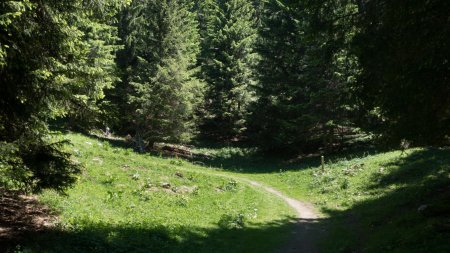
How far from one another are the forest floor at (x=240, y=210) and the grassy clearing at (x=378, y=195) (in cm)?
6

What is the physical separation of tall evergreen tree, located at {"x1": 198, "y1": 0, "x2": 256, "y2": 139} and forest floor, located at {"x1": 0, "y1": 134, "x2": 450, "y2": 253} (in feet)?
64.6

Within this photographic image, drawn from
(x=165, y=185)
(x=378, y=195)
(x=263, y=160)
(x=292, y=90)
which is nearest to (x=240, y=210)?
(x=165, y=185)

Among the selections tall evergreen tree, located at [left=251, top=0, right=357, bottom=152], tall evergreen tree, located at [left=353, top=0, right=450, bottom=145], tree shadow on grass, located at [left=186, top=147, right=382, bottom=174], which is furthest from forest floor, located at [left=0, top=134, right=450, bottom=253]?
tall evergreen tree, located at [left=251, top=0, right=357, bottom=152]

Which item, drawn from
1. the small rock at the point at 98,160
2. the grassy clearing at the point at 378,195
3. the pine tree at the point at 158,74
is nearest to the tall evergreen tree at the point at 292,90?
the grassy clearing at the point at 378,195

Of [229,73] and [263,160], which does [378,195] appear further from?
[229,73]

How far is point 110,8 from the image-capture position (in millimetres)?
11766

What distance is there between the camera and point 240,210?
18984 millimetres

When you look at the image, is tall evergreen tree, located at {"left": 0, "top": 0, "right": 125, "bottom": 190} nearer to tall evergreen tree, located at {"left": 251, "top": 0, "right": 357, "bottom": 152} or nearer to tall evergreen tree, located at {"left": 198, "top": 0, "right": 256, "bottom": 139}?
tall evergreen tree, located at {"left": 251, "top": 0, "right": 357, "bottom": 152}

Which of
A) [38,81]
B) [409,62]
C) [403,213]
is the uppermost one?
[409,62]

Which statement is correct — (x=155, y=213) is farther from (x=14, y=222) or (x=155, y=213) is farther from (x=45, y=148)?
(x=45, y=148)

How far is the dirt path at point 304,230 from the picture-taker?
1405cm

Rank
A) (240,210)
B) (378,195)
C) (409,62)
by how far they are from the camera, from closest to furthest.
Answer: (409,62)
(240,210)
(378,195)

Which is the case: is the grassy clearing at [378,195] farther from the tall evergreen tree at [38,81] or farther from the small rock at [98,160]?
the small rock at [98,160]

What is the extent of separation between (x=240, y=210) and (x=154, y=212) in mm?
4602
